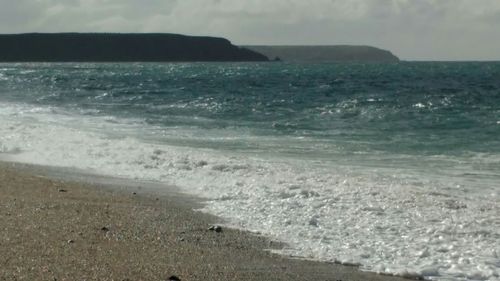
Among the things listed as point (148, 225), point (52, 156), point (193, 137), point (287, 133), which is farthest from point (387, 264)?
point (287, 133)

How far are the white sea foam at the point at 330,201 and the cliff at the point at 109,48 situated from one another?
15680 centimetres

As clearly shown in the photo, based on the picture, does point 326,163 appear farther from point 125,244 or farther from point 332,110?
point 332,110

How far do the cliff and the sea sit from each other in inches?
5416

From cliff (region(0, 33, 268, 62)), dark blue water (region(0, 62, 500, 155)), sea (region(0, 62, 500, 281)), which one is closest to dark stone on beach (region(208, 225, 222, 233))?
sea (region(0, 62, 500, 281))

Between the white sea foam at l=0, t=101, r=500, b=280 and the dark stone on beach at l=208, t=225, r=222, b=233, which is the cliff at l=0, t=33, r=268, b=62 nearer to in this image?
the white sea foam at l=0, t=101, r=500, b=280

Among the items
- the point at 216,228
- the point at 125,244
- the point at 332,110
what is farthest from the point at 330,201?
the point at 332,110

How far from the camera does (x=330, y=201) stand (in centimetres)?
1232

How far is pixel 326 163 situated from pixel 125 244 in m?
9.11

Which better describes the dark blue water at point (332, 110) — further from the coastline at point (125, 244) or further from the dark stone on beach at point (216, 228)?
the dark stone on beach at point (216, 228)

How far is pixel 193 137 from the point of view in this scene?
24.2 m

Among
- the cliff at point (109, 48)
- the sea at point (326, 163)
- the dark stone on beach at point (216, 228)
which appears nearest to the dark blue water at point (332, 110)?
the sea at point (326, 163)

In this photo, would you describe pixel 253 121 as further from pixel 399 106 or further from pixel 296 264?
pixel 296 264

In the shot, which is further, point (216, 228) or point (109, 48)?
point (109, 48)

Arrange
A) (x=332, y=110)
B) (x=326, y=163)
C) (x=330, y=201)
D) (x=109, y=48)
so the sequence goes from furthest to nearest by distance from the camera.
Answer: (x=109, y=48) → (x=332, y=110) → (x=326, y=163) → (x=330, y=201)
